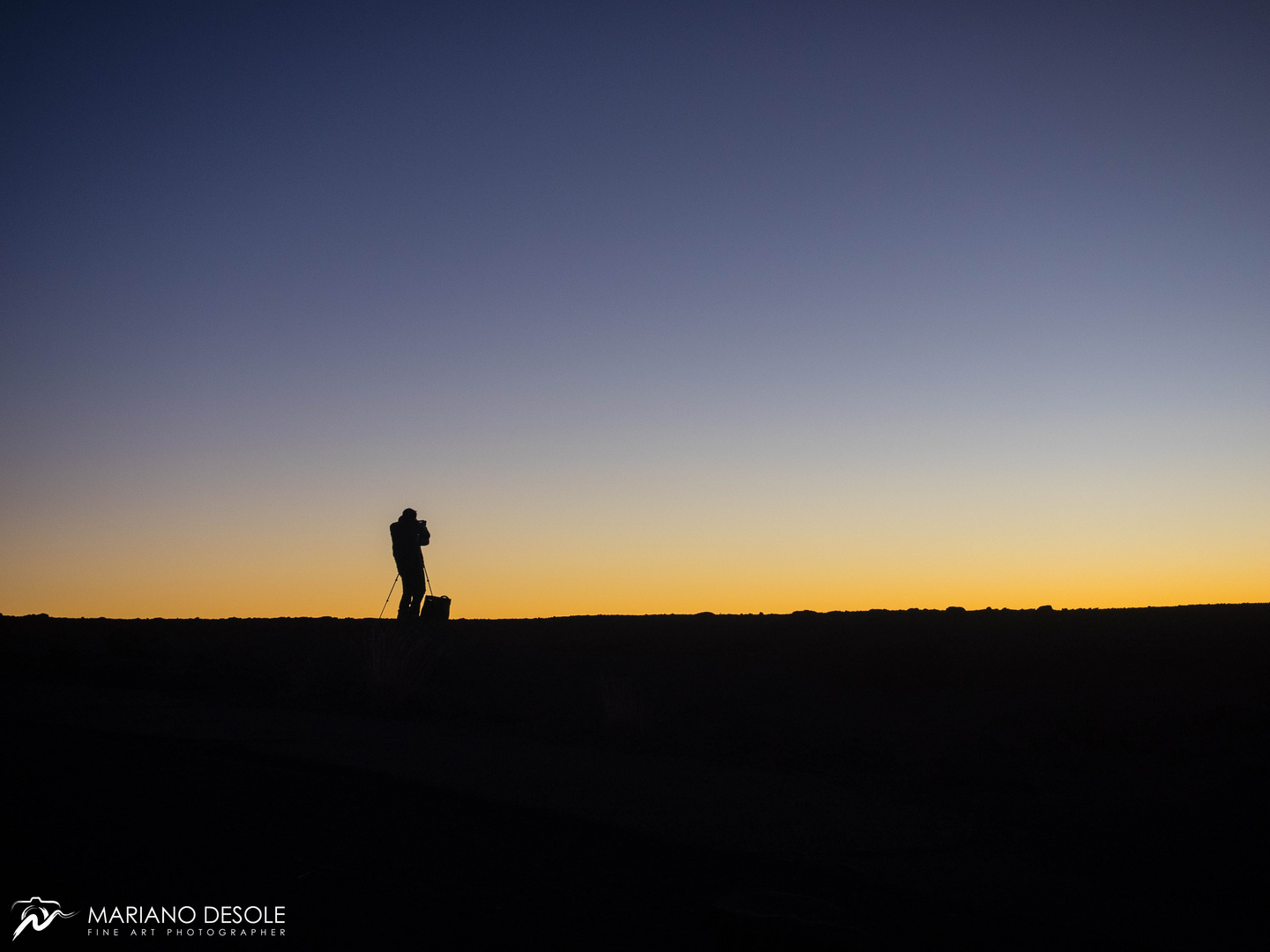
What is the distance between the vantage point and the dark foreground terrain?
4047mm

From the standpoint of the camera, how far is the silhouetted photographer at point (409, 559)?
16.0 metres

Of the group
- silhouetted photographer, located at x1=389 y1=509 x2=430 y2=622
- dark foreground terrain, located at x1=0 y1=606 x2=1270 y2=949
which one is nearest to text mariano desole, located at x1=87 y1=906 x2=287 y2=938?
dark foreground terrain, located at x1=0 y1=606 x2=1270 y2=949

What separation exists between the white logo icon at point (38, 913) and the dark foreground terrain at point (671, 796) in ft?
0.19

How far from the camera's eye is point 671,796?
6348 millimetres

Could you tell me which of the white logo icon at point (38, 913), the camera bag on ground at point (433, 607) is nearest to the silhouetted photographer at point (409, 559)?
the camera bag on ground at point (433, 607)

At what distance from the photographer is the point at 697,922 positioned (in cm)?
390

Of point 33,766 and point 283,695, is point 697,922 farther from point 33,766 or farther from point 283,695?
point 283,695

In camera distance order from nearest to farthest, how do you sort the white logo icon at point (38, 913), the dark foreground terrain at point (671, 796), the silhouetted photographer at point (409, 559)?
the white logo icon at point (38, 913) → the dark foreground terrain at point (671, 796) → the silhouetted photographer at point (409, 559)

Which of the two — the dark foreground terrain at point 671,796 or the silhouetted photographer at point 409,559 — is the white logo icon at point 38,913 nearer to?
the dark foreground terrain at point 671,796

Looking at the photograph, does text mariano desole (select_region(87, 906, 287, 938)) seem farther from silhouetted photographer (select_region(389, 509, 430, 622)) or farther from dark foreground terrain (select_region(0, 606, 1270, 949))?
silhouetted photographer (select_region(389, 509, 430, 622))

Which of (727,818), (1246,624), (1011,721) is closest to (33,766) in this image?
(727,818)

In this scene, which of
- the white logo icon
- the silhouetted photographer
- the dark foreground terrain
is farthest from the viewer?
the silhouetted photographer

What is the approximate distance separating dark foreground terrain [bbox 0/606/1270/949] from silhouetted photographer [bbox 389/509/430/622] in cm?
335

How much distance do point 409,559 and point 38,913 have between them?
1232 cm
